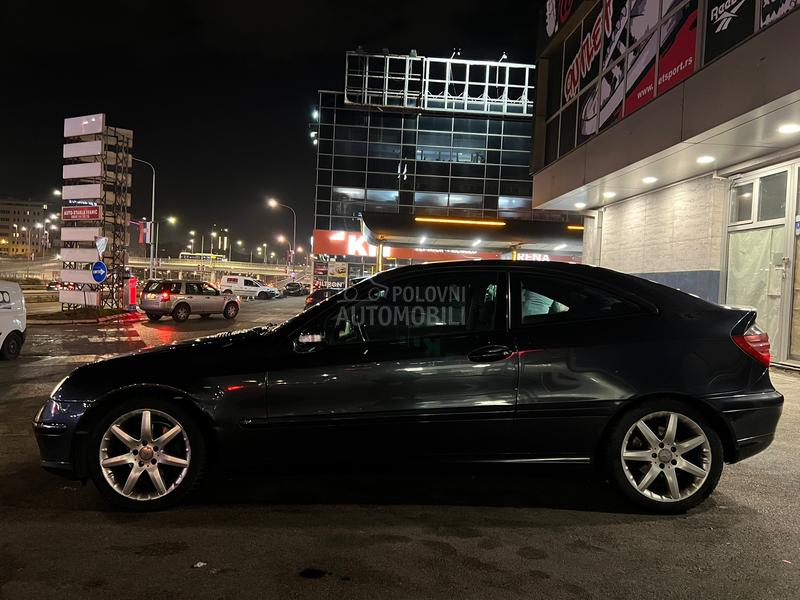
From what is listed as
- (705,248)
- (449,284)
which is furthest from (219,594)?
(705,248)

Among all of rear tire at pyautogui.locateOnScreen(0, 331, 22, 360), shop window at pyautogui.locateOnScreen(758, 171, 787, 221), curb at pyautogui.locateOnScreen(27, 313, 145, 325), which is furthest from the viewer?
curb at pyautogui.locateOnScreen(27, 313, 145, 325)

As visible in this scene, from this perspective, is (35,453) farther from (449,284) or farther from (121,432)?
(449,284)

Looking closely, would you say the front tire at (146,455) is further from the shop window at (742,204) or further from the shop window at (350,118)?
the shop window at (350,118)

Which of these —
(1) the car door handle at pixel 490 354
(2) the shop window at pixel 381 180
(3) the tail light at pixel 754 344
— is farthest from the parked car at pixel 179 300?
(3) the tail light at pixel 754 344

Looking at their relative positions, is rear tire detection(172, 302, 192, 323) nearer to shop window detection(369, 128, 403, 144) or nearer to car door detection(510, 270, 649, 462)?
car door detection(510, 270, 649, 462)

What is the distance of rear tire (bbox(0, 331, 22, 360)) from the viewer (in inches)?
416

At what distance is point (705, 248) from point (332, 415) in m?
10.1

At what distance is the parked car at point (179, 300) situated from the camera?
21484mm

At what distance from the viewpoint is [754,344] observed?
12.8 ft

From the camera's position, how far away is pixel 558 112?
51.6ft

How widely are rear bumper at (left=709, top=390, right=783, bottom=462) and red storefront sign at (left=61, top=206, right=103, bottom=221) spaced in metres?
25.3

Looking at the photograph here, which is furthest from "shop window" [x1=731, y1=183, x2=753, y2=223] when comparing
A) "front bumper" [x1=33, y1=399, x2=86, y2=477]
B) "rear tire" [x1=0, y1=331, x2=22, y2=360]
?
"rear tire" [x1=0, y1=331, x2=22, y2=360]

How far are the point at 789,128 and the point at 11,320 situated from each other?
43.5 feet

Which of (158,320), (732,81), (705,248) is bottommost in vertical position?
(158,320)
